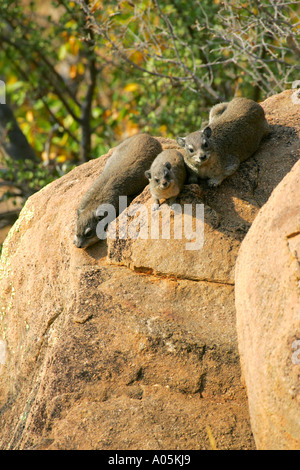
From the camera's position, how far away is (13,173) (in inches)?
398

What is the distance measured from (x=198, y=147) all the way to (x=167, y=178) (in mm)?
622

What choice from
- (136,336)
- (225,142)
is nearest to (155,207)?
(225,142)

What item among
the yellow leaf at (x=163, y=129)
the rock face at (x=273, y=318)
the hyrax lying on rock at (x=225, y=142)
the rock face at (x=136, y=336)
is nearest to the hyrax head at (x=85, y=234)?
the rock face at (x=136, y=336)

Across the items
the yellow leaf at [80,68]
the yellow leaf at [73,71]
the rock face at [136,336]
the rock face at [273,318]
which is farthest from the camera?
the yellow leaf at [73,71]

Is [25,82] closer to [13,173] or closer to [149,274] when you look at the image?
[13,173]

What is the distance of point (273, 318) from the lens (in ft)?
12.0

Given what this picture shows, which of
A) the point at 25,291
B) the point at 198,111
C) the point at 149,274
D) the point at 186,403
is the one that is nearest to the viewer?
the point at 186,403

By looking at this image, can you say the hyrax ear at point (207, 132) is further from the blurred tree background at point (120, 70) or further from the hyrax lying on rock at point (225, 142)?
the blurred tree background at point (120, 70)

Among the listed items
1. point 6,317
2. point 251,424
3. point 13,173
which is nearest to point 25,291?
point 6,317

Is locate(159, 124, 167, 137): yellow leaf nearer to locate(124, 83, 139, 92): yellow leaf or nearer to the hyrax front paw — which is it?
locate(124, 83, 139, 92): yellow leaf

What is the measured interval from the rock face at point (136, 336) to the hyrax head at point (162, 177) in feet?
0.78

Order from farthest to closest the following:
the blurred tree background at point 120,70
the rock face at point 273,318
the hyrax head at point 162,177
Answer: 1. the blurred tree background at point 120,70
2. the hyrax head at point 162,177
3. the rock face at point 273,318

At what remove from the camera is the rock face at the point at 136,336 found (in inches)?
163
